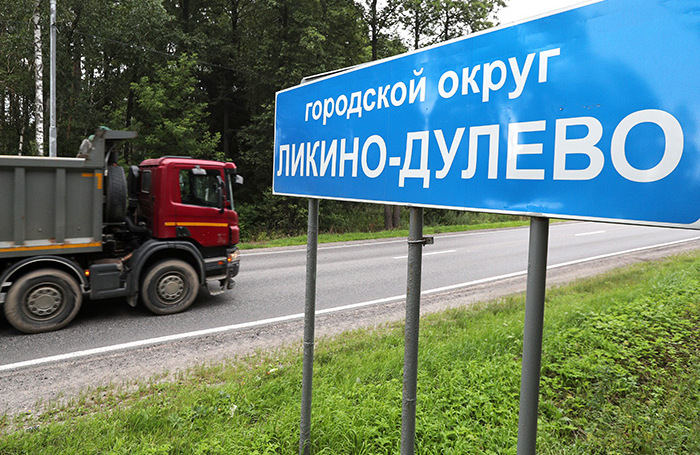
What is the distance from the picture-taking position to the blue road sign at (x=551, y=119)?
1046 millimetres

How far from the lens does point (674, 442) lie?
3.22 m

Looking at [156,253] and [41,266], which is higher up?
[156,253]

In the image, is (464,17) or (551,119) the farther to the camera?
(464,17)

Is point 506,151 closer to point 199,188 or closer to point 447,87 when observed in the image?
point 447,87

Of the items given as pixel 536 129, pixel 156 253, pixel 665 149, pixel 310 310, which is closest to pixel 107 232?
pixel 156 253

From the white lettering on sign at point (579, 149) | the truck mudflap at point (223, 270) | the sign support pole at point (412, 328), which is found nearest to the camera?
the white lettering on sign at point (579, 149)

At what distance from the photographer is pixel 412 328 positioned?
1934mm

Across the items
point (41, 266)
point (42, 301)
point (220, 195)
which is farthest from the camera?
point (220, 195)

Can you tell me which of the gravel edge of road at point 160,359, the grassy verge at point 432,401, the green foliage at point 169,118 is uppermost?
the green foliage at point 169,118

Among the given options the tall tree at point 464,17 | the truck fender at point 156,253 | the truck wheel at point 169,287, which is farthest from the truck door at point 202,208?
the tall tree at point 464,17

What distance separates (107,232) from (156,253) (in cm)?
81

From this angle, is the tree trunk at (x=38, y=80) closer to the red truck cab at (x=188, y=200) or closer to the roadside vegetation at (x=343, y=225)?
the roadside vegetation at (x=343, y=225)

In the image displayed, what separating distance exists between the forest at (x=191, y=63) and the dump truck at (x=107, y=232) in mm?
8808

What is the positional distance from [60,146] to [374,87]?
22.2m
